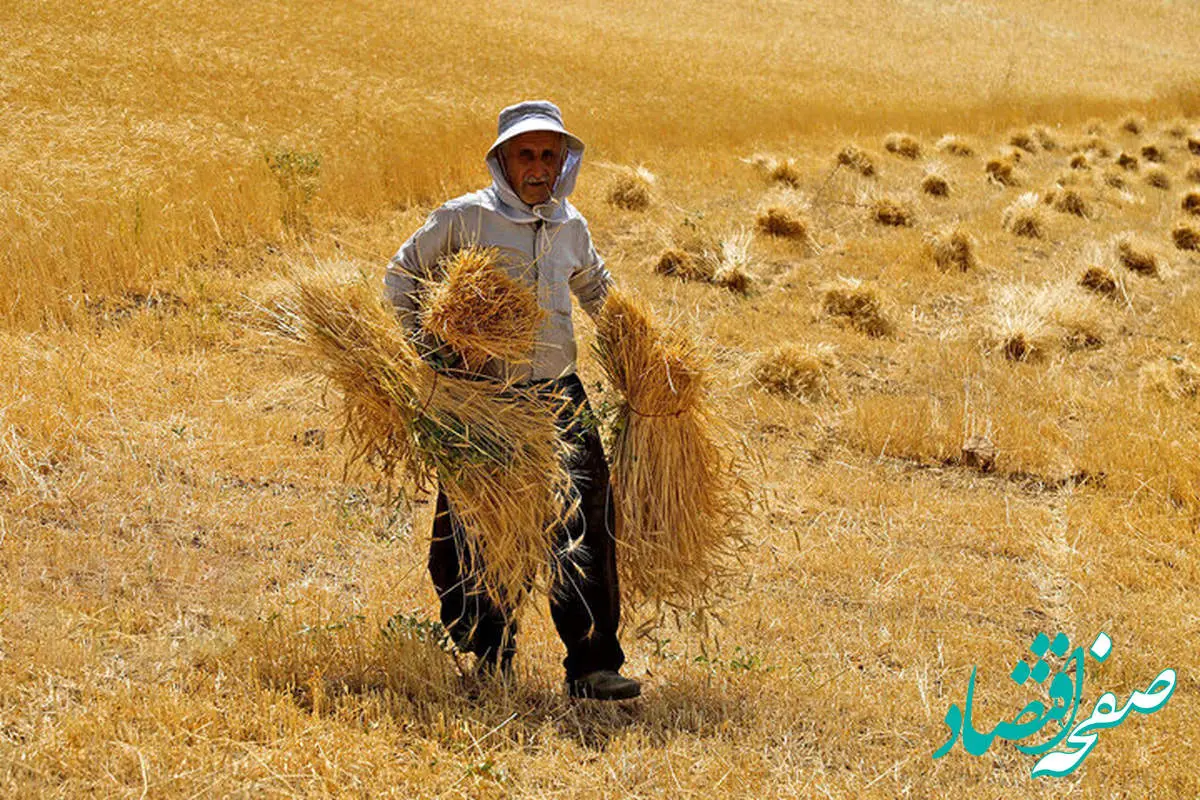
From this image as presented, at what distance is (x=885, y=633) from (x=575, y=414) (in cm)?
160

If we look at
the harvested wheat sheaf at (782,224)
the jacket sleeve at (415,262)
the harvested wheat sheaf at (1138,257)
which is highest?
the jacket sleeve at (415,262)

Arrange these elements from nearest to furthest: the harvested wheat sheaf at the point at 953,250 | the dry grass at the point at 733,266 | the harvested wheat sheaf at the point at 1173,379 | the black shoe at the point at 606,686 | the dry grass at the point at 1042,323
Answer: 1. the black shoe at the point at 606,686
2. the harvested wheat sheaf at the point at 1173,379
3. the dry grass at the point at 1042,323
4. the dry grass at the point at 733,266
5. the harvested wheat sheaf at the point at 953,250

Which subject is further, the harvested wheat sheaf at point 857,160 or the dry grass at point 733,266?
the harvested wheat sheaf at point 857,160

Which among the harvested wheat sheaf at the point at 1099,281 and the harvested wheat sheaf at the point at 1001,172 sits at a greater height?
the harvested wheat sheaf at the point at 1001,172

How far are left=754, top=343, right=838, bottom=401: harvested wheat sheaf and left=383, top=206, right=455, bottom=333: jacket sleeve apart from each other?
3.95 metres

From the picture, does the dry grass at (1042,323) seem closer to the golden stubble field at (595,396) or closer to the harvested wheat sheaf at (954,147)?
the golden stubble field at (595,396)

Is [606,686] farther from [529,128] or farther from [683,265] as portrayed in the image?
[683,265]

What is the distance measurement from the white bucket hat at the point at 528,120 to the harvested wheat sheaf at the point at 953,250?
7.19m

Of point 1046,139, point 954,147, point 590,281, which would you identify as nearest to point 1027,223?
point 954,147

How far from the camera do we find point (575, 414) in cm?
333

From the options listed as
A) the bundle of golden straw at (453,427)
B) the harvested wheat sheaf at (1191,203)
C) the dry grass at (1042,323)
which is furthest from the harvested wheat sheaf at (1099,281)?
the bundle of golden straw at (453,427)

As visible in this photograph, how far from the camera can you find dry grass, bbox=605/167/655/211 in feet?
35.4

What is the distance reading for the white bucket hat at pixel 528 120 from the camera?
3215 millimetres

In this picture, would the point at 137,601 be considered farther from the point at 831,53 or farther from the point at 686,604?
the point at 831,53
